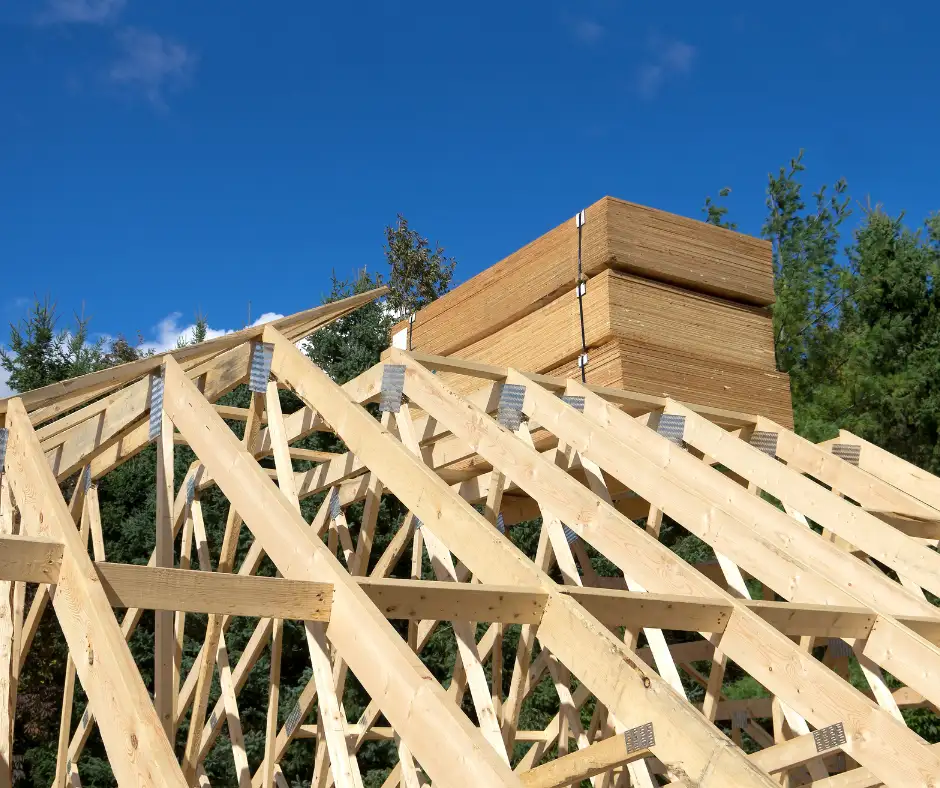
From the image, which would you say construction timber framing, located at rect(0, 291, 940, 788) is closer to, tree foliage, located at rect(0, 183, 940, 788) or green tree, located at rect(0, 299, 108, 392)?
tree foliage, located at rect(0, 183, 940, 788)

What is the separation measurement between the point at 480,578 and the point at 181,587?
1155mm

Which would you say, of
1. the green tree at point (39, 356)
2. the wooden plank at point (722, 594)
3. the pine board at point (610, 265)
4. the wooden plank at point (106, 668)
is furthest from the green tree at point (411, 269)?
the wooden plank at point (106, 668)

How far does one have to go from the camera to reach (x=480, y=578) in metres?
4.15

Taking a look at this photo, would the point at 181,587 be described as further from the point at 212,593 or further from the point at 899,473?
the point at 899,473

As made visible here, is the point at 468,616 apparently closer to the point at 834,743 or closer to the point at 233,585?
the point at 233,585

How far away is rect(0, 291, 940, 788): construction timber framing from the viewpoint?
134 inches

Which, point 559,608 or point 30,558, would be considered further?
point 559,608

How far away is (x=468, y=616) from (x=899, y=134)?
3158 centimetres

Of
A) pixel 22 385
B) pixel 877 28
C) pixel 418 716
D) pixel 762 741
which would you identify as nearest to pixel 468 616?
pixel 418 716

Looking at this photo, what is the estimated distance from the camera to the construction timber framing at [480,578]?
340 centimetres

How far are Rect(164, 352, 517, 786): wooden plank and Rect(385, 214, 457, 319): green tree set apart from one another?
62.5 ft

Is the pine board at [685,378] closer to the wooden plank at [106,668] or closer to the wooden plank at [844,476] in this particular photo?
the wooden plank at [844,476]

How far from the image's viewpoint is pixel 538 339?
804 cm

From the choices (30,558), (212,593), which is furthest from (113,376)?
(212,593)
